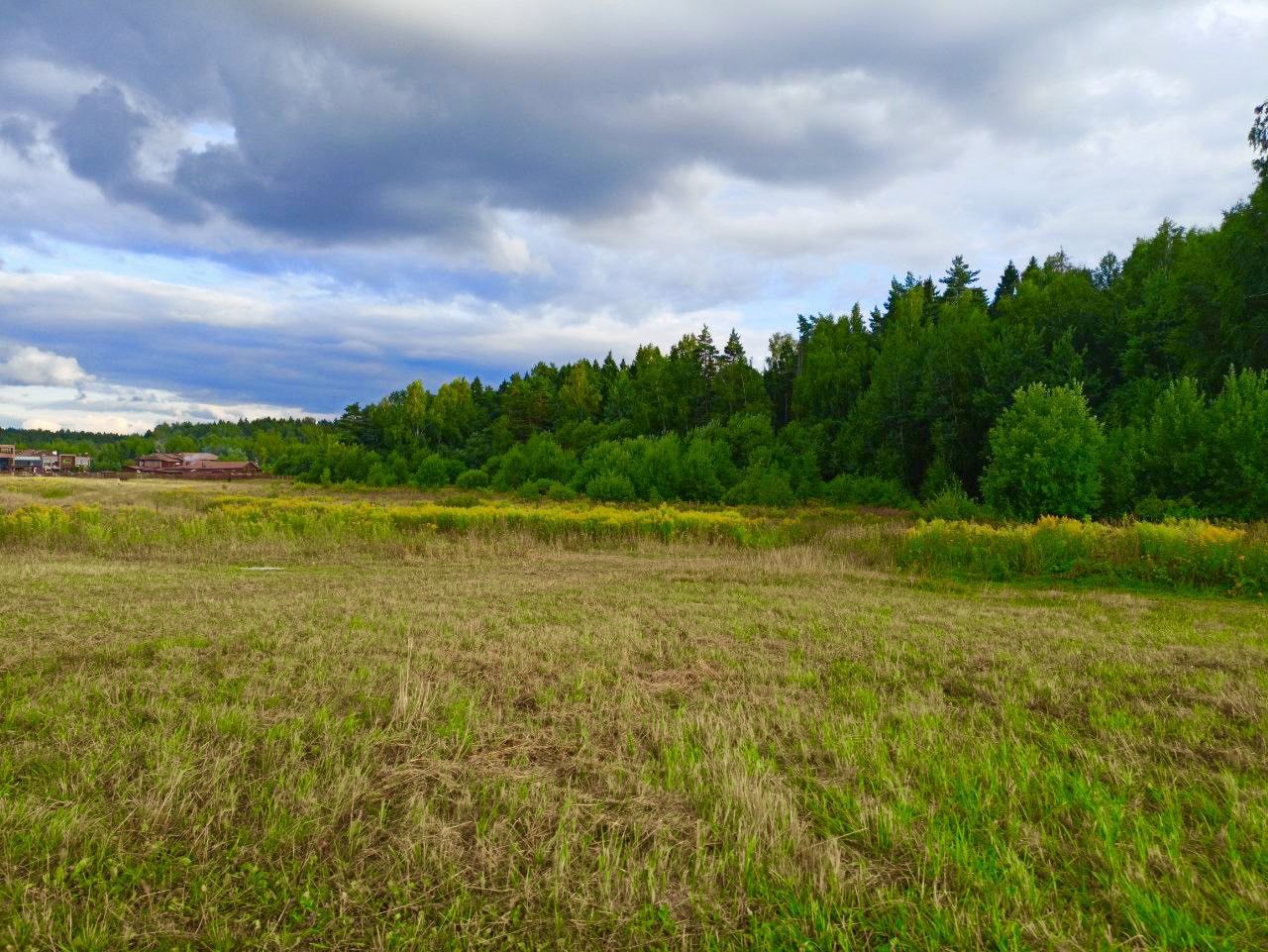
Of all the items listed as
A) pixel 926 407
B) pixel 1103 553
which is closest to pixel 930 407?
pixel 926 407

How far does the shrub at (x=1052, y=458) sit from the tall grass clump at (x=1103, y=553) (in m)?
10.8

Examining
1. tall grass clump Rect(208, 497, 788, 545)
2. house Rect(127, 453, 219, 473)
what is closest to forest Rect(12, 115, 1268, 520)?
tall grass clump Rect(208, 497, 788, 545)

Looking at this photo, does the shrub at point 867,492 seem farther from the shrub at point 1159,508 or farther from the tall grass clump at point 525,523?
the tall grass clump at point 525,523

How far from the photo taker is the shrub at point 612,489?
48.2m

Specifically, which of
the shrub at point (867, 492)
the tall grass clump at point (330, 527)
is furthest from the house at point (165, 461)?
the tall grass clump at point (330, 527)

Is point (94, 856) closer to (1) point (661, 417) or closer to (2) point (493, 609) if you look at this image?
(2) point (493, 609)

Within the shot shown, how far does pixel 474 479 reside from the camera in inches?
2569

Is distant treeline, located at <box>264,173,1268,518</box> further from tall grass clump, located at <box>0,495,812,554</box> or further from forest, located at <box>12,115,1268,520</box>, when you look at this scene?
tall grass clump, located at <box>0,495,812,554</box>

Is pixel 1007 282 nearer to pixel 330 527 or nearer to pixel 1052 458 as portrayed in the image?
pixel 1052 458

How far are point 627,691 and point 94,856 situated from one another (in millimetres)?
3504

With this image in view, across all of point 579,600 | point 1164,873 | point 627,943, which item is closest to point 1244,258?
point 579,600

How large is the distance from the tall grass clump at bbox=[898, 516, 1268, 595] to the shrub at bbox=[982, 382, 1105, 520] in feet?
35.6

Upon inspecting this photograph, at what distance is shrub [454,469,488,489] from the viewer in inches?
2557

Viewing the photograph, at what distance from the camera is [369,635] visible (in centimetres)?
711
